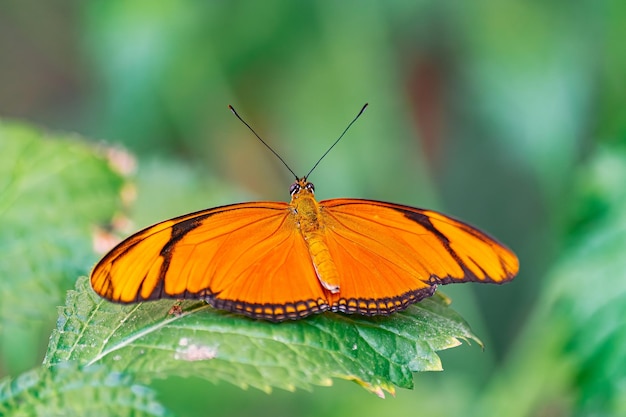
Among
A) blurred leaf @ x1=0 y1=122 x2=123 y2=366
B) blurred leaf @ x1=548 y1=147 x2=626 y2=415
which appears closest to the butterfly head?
blurred leaf @ x1=0 y1=122 x2=123 y2=366

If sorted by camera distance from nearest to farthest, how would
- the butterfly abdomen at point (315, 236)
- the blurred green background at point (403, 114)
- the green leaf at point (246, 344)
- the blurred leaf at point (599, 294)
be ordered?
the green leaf at point (246, 344), the butterfly abdomen at point (315, 236), the blurred leaf at point (599, 294), the blurred green background at point (403, 114)

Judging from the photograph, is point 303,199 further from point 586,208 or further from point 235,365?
point 586,208

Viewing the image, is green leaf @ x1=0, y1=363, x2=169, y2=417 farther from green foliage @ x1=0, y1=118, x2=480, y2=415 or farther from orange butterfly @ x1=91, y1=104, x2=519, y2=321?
orange butterfly @ x1=91, y1=104, x2=519, y2=321

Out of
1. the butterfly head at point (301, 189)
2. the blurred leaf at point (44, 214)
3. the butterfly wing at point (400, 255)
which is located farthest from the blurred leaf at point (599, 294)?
the blurred leaf at point (44, 214)

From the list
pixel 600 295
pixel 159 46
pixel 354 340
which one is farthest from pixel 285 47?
pixel 354 340

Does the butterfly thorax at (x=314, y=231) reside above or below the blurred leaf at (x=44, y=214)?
below

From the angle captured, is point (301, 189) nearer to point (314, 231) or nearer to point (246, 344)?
point (314, 231)

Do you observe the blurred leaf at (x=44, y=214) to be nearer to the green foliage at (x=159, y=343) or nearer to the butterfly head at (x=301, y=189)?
the green foliage at (x=159, y=343)
